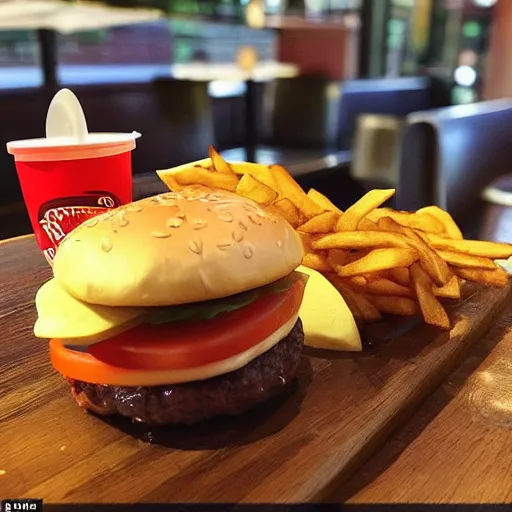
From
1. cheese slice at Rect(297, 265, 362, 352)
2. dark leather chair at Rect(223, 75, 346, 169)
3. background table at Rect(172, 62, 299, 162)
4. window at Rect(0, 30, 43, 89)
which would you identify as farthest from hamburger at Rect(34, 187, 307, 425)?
dark leather chair at Rect(223, 75, 346, 169)

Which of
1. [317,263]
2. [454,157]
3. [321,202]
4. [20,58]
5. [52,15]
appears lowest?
[454,157]

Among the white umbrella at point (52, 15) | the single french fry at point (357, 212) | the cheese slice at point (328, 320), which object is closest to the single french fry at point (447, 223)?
the single french fry at point (357, 212)

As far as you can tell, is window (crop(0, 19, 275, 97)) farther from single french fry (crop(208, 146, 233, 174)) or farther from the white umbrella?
single french fry (crop(208, 146, 233, 174))

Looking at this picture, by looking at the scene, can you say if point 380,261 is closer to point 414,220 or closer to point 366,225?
point 366,225

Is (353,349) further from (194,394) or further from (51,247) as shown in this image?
(51,247)

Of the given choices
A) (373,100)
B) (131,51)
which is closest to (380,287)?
(131,51)

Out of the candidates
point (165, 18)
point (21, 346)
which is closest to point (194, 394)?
point (21, 346)
